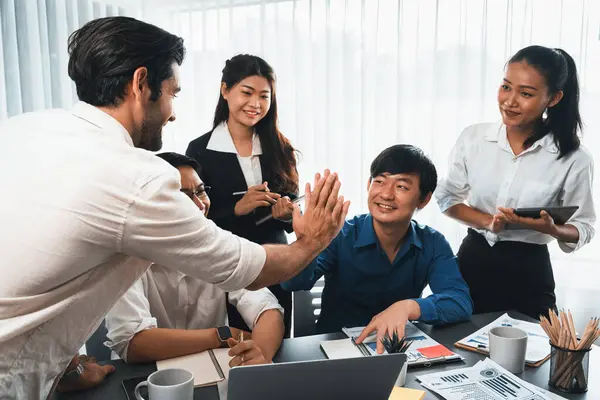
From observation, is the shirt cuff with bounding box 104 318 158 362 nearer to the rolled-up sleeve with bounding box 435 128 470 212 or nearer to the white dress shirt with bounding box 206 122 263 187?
the white dress shirt with bounding box 206 122 263 187

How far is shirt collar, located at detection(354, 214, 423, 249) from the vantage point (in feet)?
6.38

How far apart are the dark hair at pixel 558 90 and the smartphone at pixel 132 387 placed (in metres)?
1.72

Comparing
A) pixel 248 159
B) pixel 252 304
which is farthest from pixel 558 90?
pixel 252 304

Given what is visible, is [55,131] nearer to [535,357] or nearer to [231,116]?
[535,357]

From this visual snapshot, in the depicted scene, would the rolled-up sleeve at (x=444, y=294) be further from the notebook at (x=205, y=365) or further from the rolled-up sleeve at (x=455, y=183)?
the notebook at (x=205, y=365)

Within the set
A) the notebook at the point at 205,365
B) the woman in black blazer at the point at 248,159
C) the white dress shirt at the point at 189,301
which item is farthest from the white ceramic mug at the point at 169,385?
the woman in black blazer at the point at 248,159

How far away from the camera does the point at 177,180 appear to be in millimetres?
1038

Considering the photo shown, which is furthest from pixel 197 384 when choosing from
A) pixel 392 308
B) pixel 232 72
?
pixel 232 72

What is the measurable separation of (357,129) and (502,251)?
1.51m

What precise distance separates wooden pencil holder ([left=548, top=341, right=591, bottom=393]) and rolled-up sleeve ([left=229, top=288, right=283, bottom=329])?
806 millimetres

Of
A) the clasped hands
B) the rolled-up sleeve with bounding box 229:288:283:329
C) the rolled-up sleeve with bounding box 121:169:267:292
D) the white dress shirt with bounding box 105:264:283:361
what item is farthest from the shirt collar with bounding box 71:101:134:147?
the clasped hands

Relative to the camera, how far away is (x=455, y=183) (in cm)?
229

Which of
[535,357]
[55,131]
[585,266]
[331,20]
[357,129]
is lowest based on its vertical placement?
[585,266]

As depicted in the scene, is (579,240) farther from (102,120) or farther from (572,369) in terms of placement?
(102,120)
